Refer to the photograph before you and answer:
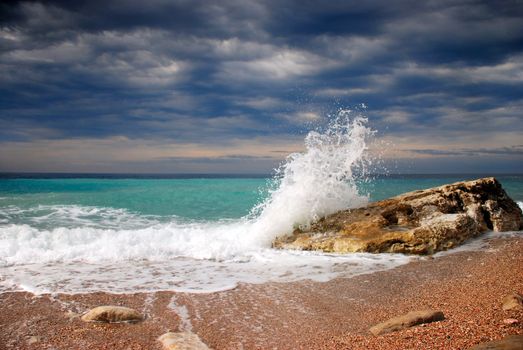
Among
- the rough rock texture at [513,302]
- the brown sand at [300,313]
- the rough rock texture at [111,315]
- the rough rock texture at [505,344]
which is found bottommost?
the brown sand at [300,313]

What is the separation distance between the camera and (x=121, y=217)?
1510cm

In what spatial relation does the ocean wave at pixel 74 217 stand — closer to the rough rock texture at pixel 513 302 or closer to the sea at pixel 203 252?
the sea at pixel 203 252

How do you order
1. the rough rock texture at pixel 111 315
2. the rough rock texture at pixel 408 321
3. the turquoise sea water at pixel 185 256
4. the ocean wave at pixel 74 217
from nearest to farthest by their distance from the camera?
the rough rock texture at pixel 408 321 < the rough rock texture at pixel 111 315 < the turquoise sea water at pixel 185 256 < the ocean wave at pixel 74 217

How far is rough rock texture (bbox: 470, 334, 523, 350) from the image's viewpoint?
2805 millimetres

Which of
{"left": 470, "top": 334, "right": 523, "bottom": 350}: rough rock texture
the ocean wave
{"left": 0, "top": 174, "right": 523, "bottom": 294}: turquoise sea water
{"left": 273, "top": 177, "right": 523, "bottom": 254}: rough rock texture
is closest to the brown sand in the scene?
{"left": 470, "top": 334, "right": 523, "bottom": 350}: rough rock texture

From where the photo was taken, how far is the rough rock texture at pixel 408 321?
4020mm

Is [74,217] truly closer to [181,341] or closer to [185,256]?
[185,256]

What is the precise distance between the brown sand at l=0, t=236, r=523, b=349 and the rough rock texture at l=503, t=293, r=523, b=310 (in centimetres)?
15

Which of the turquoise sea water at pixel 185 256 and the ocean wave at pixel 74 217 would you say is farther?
the ocean wave at pixel 74 217

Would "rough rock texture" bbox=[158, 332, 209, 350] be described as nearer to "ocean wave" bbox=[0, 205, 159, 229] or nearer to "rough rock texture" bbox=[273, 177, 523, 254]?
"rough rock texture" bbox=[273, 177, 523, 254]

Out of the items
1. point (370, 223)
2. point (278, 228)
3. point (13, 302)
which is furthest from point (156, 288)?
point (370, 223)

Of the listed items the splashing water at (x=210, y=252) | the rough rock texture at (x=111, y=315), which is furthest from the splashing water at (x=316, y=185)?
the rough rock texture at (x=111, y=315)

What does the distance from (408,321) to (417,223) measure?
16.9 feet

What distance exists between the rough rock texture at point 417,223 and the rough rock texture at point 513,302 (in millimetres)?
3699
